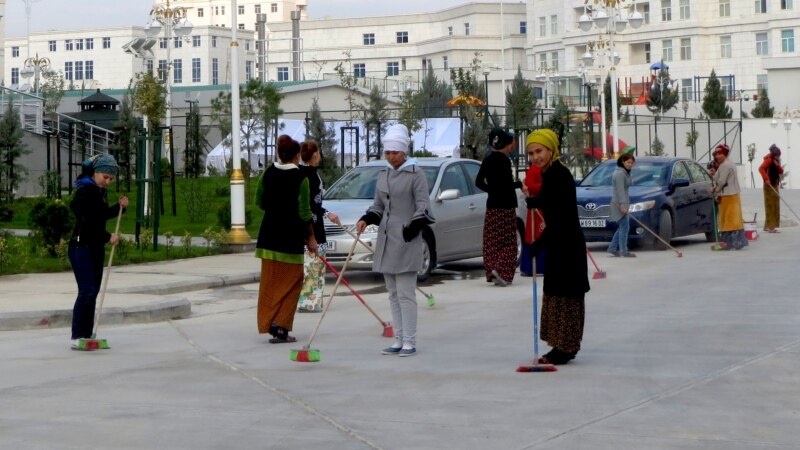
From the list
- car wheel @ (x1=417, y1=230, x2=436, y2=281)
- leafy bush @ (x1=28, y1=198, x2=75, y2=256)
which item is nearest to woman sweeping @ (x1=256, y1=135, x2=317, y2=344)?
car wheel @ (x1=417, y1=230, x2=436, y2=281)

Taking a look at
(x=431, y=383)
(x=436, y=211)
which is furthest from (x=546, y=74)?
(x=431, y=383)

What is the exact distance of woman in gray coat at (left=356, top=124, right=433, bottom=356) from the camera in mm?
11398

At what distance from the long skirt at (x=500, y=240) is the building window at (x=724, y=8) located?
98763 millimetres

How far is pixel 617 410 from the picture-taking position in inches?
341

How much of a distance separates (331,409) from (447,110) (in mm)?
46571

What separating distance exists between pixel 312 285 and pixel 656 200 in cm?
949

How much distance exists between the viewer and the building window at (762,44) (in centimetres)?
10925

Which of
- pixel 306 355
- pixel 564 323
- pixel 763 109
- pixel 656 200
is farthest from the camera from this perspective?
pixel 763 109

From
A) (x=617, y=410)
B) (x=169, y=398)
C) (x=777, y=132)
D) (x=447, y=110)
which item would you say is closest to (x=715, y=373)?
(x=617, y=410)

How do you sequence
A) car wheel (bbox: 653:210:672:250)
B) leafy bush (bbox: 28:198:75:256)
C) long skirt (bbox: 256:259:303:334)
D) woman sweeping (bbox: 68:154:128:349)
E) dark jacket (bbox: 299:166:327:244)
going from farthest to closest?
car wheel (bbox: 653:210:672:250), leafy bush (bbox: 28:198:75:256), dark jacket (bbox: 299:166:327:244), long skirt (bbox: 256:259:303:334), woman sweeping (bbox: 68:154:128:349)

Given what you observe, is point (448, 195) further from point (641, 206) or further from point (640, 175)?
point (640, 175)

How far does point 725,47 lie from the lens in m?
112

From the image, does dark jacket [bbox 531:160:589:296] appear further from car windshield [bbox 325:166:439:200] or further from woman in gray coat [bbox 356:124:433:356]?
car windshield [bbox 325:166:439:200]

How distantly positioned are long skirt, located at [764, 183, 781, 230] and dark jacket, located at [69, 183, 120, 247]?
686 inches
